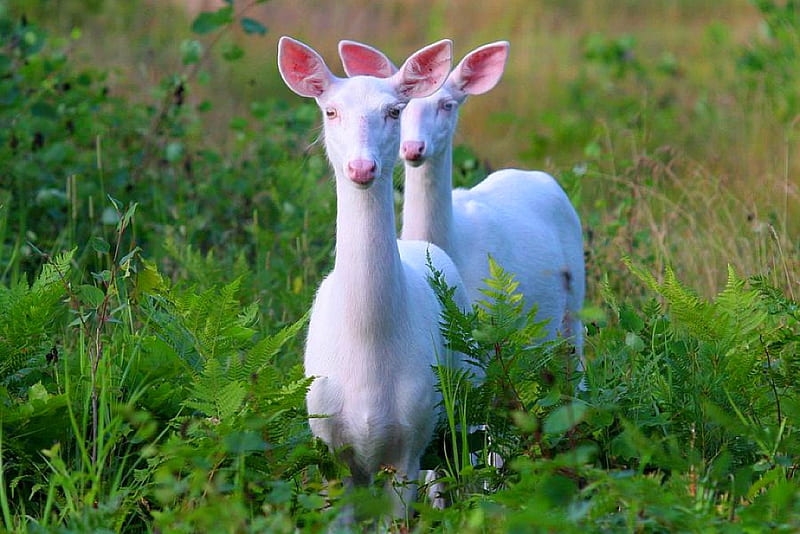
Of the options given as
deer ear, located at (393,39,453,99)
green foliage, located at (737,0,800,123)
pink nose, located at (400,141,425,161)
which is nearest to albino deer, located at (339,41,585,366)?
pink nose, located at (400,141,425,161)

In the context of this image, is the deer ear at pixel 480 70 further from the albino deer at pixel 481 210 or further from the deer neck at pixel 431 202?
the deer neck at pixel 431 202

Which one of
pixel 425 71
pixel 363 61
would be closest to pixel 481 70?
pixel 363 61

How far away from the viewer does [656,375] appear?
4.11 metres

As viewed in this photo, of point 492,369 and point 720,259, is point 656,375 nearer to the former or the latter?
point 492,369

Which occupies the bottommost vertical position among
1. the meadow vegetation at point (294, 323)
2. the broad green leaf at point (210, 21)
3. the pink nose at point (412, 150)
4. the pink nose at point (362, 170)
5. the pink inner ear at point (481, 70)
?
the meadow vegetation at point (294, 323)

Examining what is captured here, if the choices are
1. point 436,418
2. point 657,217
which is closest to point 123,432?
point 436,418

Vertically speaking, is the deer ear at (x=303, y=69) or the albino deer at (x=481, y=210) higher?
the deer ear at (x=303, y=69)

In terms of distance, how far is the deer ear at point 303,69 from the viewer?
416cm

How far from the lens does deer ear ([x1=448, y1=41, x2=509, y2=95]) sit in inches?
222

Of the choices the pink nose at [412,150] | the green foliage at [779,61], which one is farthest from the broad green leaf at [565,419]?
the green foliage at [779,61]

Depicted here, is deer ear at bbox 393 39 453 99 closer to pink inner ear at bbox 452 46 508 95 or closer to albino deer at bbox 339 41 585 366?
albino deer at bbox 339 41 585 366

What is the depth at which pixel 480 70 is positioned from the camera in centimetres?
571

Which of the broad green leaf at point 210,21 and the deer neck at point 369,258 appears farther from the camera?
the broad green leaf at point 210,21

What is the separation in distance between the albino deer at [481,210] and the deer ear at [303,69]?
782 millimetres
